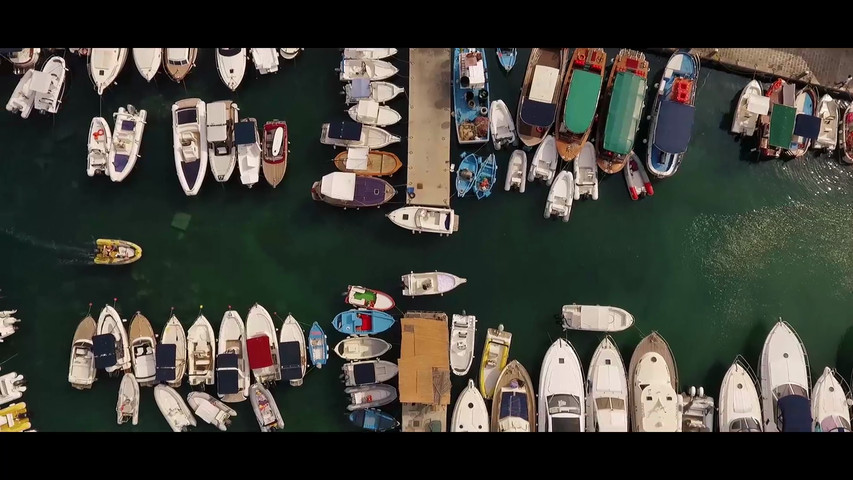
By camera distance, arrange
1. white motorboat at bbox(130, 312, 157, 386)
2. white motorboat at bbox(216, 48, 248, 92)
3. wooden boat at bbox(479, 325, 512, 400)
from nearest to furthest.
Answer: wooden boat at bbox(479, 325, 512, 400) → white motorboat at bbox(130, 312, 157, 386) → white motorboat at bbox(216, 48, 248, 92)

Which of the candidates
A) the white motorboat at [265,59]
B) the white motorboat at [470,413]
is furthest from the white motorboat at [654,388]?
the white motorboat at [265,59]

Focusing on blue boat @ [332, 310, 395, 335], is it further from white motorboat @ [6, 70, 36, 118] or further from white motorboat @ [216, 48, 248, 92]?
white motorboat @ [6, 70, 36, 118]

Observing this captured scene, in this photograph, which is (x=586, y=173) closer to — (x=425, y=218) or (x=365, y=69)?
(x=425, y=218)

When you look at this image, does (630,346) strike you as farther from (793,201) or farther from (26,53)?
(26,53)

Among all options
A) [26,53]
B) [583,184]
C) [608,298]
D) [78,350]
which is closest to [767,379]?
[608,298]

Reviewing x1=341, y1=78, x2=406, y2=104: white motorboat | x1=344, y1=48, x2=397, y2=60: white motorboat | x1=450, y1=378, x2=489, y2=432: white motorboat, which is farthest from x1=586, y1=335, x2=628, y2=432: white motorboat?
x1=344, y1=48, x2=397, y2=60: white motorboat
